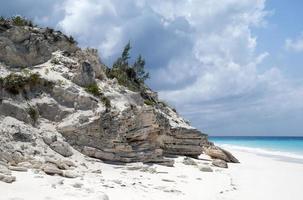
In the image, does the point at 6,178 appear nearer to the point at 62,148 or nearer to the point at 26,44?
the point at 62,148

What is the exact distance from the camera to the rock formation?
16719mm

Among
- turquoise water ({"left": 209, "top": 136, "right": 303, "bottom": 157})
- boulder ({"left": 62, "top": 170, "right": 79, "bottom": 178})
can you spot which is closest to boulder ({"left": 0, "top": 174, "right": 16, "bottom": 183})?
boulder ({"left": 62, "top": 170, "right": 79, "bottom": 178})

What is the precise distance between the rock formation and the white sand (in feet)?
4.54

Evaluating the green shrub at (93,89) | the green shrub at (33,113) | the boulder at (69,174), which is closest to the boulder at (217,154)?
the green shrub at (93,89)

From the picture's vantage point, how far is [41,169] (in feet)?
45.5

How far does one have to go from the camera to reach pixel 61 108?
19.3 meters

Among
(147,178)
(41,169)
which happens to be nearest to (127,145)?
(147,178)

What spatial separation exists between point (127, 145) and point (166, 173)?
2.31 m

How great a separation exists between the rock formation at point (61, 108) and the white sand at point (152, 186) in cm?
138

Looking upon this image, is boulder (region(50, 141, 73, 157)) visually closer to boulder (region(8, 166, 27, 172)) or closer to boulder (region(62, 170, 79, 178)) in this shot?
boulder (region(62, 170, 79, 178))

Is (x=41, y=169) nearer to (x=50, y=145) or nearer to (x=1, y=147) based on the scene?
(x=1, y=147)

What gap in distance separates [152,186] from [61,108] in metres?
6.45

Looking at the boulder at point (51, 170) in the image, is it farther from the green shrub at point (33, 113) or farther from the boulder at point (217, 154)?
the boulder at point (217, 154)

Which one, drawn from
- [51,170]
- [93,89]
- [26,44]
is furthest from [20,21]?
[51,170]
